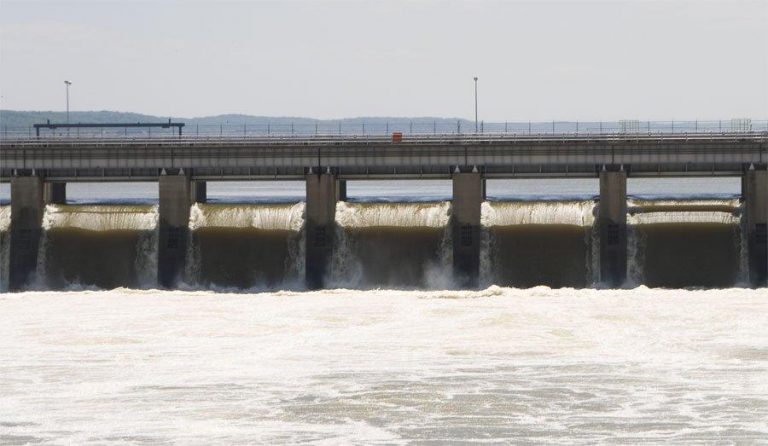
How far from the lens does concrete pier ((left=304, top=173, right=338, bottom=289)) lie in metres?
88.5

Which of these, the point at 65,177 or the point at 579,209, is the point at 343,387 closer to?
the point at 579,209

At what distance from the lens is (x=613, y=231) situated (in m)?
86.7

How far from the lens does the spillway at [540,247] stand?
87312 mm

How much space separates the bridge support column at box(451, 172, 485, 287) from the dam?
3.6 inches

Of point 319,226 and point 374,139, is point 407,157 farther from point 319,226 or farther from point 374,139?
point 319,226

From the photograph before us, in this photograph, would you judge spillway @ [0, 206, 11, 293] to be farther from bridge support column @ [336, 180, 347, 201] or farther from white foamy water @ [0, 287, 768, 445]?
bridge support column @ [336, 180, 347, 201]

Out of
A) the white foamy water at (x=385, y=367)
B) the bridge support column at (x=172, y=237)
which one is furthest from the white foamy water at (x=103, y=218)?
the white foamy water at (x=385, y=367)

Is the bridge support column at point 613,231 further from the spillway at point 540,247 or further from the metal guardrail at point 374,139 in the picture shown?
the metal guardrail at point 374,139

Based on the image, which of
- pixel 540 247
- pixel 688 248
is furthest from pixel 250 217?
pixel 688 248

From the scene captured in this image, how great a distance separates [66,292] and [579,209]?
1326 inches

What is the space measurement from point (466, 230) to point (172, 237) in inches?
762

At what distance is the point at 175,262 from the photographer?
294ft

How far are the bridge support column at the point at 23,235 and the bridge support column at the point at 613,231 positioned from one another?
37217 millimetres

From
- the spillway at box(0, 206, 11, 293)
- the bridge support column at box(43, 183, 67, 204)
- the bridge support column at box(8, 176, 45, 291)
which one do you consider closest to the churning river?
the spillway at box(0, 206, 11, 293)
